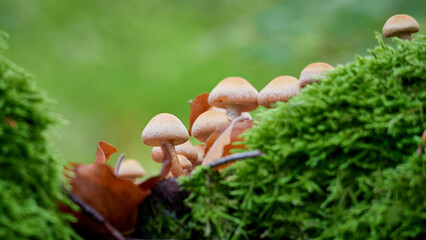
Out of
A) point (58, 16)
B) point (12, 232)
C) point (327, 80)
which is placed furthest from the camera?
point (58, 16)

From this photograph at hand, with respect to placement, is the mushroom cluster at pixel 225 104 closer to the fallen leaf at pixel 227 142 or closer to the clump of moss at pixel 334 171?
the fallen leaf at pixel 227 142

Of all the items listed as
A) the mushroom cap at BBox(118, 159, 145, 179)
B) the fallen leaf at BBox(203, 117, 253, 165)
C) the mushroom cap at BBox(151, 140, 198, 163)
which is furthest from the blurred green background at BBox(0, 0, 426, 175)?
the fallen leaf at BBox(203, 117, 253, 165)

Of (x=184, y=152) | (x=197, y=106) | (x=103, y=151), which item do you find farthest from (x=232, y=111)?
(x=103, y=151)

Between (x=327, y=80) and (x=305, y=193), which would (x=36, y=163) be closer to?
(x=305, y=193)

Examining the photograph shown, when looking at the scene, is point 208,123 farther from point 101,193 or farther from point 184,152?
point 101,193

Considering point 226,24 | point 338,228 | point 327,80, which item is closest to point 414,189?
point 338,228

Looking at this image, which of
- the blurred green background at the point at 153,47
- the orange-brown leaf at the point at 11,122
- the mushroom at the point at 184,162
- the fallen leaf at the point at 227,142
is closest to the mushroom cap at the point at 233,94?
the mushroom at the point at 184,162

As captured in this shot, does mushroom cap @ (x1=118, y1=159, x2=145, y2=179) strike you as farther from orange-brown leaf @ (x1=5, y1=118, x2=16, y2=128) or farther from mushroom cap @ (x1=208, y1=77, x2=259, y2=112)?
orange-brown leaf @ (x1=5, y1=118, x2=16, y2=128)
